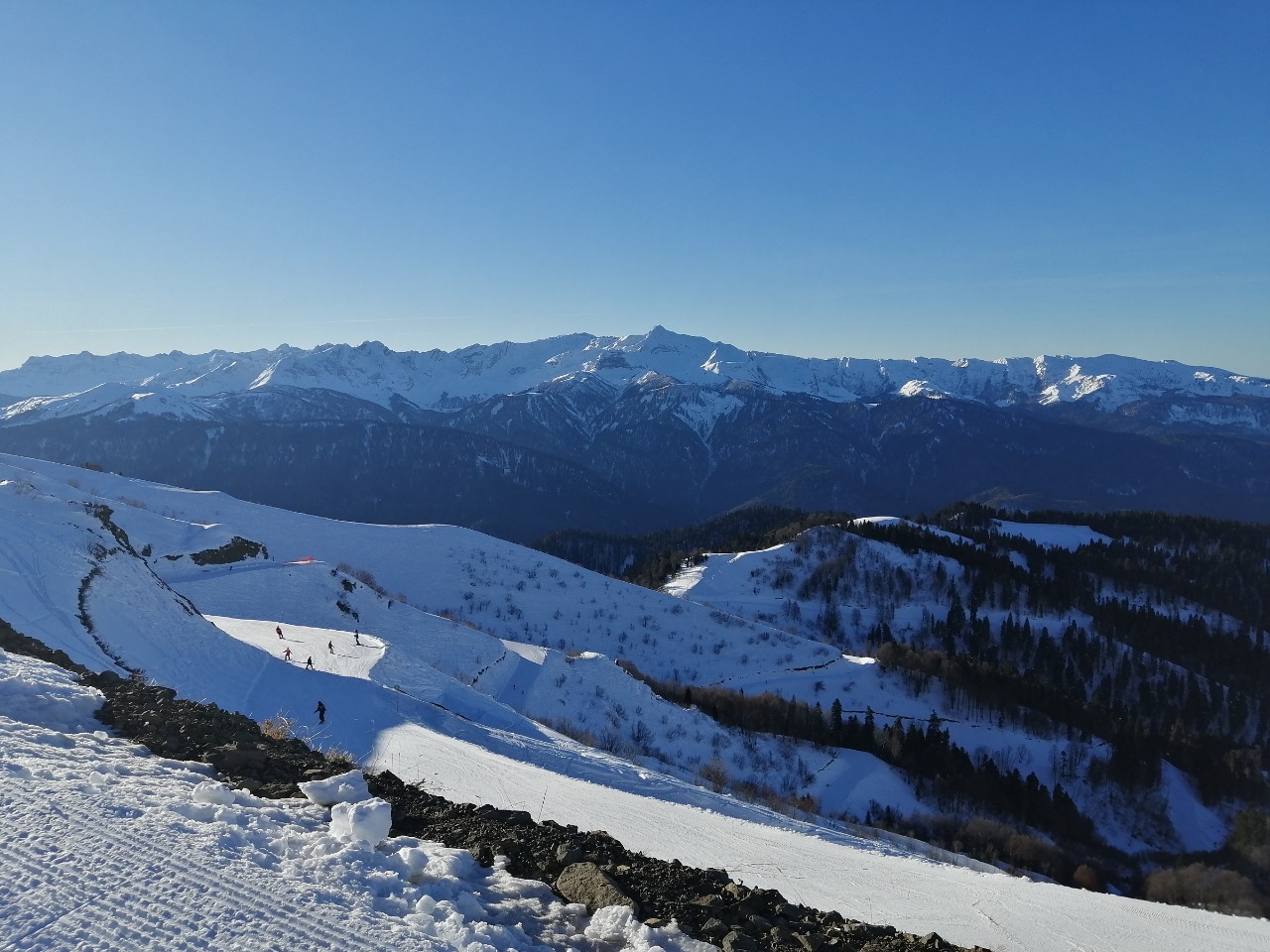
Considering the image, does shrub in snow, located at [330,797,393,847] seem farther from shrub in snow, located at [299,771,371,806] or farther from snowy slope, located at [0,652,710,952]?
shrub in snow, located at [299,771,371,806]

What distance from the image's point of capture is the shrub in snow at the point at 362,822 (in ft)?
22.4

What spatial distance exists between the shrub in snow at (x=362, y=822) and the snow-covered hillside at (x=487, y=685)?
571 millimetres

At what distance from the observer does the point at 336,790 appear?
25.4 ft

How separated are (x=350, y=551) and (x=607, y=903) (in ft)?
288

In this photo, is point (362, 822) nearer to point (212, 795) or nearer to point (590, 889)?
point (212, 795)

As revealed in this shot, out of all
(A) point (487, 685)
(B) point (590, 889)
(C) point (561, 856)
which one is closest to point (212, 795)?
(C) point (561, 856)

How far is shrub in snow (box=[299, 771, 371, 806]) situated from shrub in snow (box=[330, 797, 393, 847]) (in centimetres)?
57

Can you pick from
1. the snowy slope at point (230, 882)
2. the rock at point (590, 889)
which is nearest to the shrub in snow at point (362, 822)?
the snowy slope at point (230, 882)

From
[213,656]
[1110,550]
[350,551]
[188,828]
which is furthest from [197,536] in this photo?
[1110,550]

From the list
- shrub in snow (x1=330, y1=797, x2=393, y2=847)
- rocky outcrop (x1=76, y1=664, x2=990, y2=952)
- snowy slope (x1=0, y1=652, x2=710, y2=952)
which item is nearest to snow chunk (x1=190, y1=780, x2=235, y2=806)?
snowy slope (x1=0, y1=652, x2=710, y2=952)

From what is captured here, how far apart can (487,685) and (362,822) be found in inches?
1609

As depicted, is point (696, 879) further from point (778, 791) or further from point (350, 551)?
point (350, 551)

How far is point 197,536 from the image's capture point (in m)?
61.5

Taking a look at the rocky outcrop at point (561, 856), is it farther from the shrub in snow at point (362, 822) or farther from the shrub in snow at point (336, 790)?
the shrub in snow at point (362, 822)
